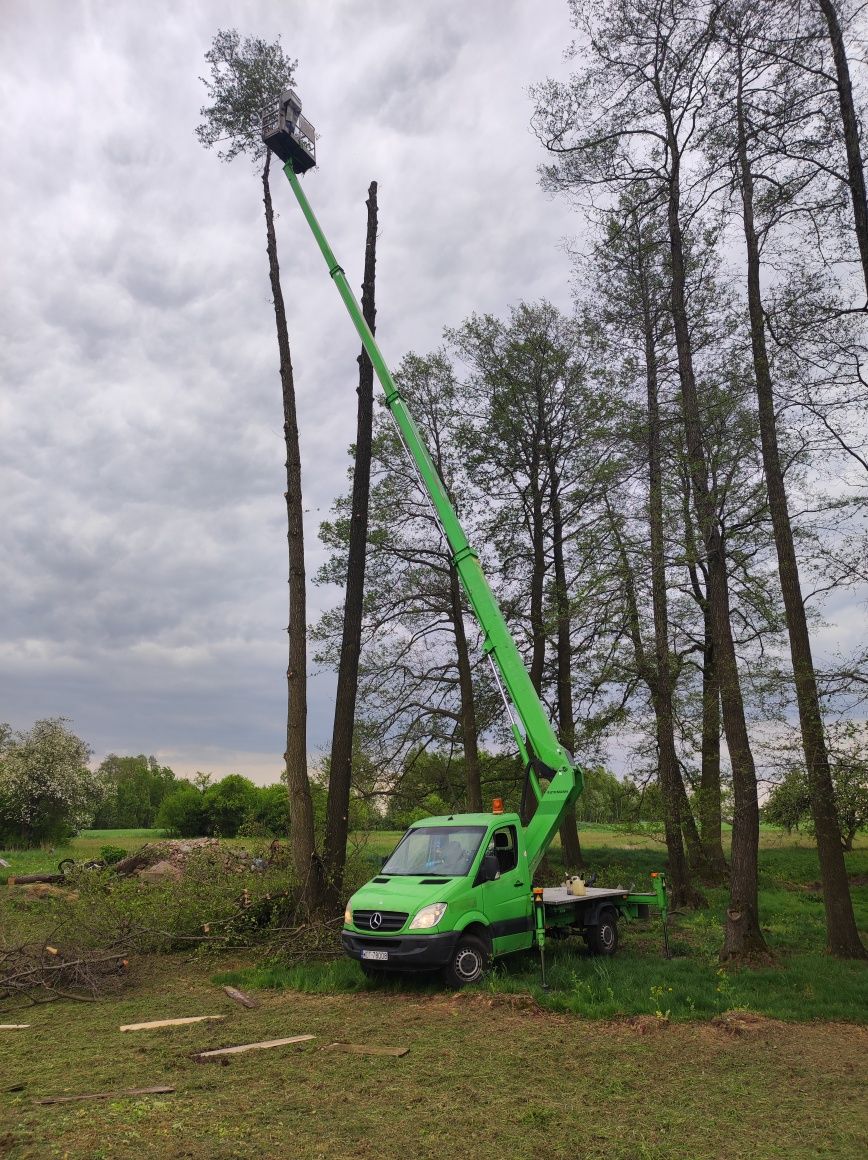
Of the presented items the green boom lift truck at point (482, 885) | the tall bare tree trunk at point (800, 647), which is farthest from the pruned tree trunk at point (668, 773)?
the green boom lift truck at point (482, 885)

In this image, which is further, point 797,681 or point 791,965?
point 797,681

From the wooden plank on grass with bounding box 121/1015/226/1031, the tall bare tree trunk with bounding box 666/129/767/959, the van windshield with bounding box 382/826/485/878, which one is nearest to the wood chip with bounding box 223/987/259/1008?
the wooden plank on grass with bounding box 121/1015/226/1031

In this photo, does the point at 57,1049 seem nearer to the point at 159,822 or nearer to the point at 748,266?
the point at 748,266

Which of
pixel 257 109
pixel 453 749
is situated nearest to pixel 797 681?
pixel 453 749

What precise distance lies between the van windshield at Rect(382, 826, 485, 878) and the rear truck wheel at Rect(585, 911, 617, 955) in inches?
101

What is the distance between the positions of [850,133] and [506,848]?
10.8 metres

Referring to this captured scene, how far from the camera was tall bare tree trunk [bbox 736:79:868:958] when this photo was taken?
36.5ft

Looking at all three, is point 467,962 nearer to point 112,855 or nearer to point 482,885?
point 482,885

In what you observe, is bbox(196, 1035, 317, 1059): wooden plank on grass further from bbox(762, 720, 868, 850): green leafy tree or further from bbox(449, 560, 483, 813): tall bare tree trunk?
bbox(449, 560, 483, 813): tall bare tree trunk

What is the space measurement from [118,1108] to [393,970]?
4.65 meters

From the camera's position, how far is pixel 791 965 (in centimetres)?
1059

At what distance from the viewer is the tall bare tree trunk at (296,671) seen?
12.7 m

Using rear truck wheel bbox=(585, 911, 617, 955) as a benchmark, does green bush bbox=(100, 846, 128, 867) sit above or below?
above

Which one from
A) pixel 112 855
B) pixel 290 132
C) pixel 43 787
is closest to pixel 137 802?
pixel 43 787
